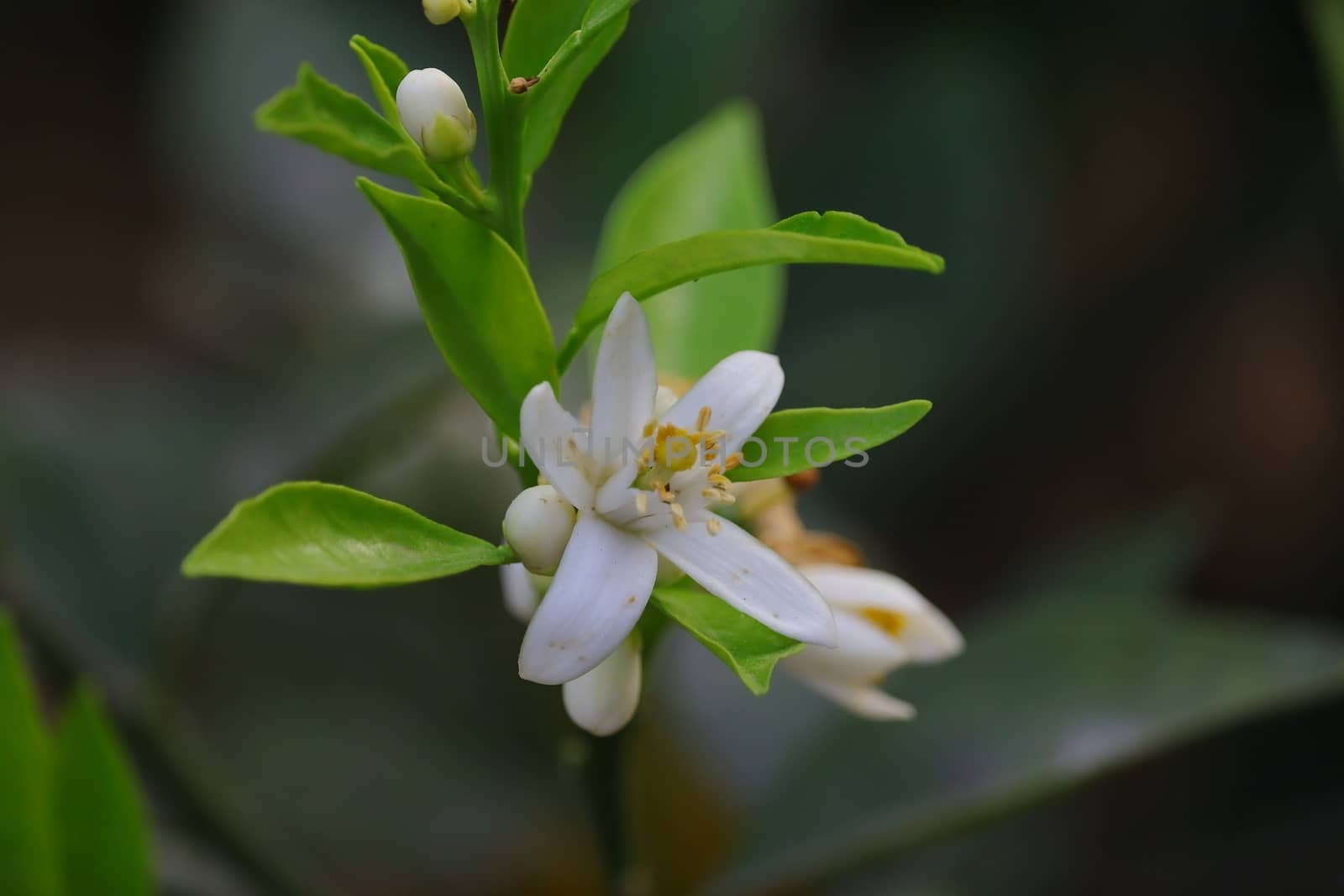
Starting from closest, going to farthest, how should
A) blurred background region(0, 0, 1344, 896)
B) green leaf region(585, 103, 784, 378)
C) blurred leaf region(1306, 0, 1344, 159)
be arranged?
1. green leaf region(585, 103, 784, 378)
2. blurred background region(0, 0, 1344, 896)
3. blurred leaf region(1306, 0, 1344, 159)

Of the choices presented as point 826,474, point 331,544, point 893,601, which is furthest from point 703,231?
point 826,474

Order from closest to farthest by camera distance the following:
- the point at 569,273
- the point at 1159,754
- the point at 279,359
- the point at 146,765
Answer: the point at 1159,754
the point at 146,765
the point at 569,273
the point at 279,359

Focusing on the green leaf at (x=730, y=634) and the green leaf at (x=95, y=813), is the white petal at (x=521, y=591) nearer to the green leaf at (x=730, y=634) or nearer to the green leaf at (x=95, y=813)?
the green leaf at (x=730, y=634)

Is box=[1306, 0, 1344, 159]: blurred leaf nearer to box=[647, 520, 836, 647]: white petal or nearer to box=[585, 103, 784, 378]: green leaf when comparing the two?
box=[585, 103, 784, 378]: green leaf

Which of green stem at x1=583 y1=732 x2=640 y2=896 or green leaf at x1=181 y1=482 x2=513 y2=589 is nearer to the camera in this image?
green leaf at x1=181 y1=482 x2=513 y2=589

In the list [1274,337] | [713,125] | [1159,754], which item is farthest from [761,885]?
[1274,337]

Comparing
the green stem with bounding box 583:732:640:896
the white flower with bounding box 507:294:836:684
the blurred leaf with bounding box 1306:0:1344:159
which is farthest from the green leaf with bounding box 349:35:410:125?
the blurred leaf with bounding box 1306:0:1344:159

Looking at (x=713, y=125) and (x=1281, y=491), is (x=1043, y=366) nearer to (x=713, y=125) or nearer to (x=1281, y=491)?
(x=1281, y=491)
